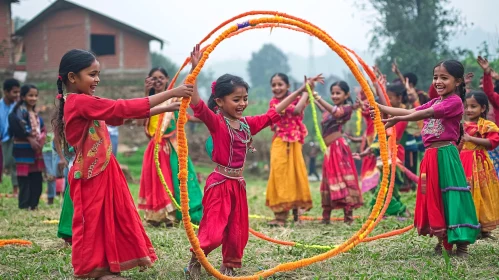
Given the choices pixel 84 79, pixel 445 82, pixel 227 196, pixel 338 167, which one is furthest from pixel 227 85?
pixel 338 167

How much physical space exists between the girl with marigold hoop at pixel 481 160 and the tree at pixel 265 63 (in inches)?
2702

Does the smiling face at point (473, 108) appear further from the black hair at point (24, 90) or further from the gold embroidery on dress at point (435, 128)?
the black hair at point (24, 90)

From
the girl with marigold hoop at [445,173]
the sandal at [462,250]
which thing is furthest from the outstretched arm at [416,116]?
the sandal at [462,250]

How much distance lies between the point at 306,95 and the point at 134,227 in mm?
3589

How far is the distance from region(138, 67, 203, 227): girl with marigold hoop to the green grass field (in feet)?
0.93

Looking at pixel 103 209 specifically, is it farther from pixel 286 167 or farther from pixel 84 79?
pixel 286 167

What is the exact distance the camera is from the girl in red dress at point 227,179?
523 cm

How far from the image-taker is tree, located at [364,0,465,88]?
64.2ft

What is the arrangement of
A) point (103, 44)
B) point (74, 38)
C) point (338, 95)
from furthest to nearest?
1. point (103, 44)
2. point (74, 38)
3. point (338, 95)

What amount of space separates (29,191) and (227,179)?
649 cm

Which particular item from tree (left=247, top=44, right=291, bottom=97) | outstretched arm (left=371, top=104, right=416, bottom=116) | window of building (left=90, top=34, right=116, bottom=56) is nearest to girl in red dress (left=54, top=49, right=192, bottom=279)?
outstretched arm (left=371, top=104, right=416, bottom=116)

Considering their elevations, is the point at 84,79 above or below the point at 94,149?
above

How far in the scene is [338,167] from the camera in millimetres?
8883

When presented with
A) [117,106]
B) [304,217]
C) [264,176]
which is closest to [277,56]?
[264,176]
